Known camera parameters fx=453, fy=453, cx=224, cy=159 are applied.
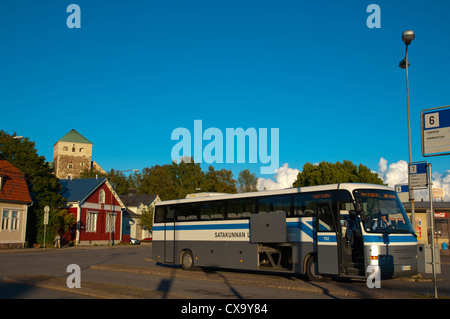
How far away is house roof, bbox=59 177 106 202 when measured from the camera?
170 ft

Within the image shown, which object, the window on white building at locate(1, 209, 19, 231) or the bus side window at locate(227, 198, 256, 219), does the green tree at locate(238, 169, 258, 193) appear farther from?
the bus side window at locate(227, 198, 256, 219)

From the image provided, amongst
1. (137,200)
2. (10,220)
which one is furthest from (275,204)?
(137,200)

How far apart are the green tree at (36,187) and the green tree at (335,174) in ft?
97.4

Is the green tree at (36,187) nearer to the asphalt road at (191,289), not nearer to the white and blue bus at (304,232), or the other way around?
the white and blue bus at (304,232)

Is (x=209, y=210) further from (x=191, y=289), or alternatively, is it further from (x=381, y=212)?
(x=381, y=212)

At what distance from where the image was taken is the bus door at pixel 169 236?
71.3ft

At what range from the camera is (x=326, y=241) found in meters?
14.9

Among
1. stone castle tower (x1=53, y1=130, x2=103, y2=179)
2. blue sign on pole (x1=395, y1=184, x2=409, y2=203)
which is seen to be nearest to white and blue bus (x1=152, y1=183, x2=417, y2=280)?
blue sign on pole (x1=395, y1=184, x2=409, y2=203)

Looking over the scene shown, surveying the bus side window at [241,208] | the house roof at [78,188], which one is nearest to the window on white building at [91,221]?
the house roof at [78,188]

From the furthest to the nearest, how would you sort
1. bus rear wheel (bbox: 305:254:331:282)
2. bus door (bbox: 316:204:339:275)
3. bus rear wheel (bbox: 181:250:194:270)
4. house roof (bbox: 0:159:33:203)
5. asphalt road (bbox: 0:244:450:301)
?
house roof (bbox: 0:159:33:203)
bus rear wheel (bbox: 181:250:194:270)
bus rear wheel (bbox: 305:254:331:282)
bus door (bbox: 316:204:339:275)
asphalt road (bbox: 0:244:450:301)

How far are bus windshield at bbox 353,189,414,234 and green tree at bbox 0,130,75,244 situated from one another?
37.1 metres

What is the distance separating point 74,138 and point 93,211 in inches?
2945

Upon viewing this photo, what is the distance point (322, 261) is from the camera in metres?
15.0
